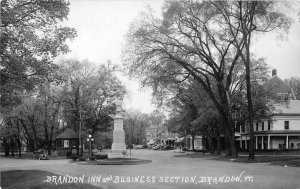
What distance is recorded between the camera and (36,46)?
1911cm

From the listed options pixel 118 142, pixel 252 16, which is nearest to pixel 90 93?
pixel 118 142

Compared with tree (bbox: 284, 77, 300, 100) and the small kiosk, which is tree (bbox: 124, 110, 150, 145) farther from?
the small kiosk

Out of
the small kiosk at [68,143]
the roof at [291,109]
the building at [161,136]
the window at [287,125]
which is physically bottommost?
the building at [161,136]

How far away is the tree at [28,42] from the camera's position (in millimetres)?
17188

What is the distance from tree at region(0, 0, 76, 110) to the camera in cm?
1719

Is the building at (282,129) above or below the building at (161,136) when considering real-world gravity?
above

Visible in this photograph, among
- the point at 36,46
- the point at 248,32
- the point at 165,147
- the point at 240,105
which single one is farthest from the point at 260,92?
the point at 165,147

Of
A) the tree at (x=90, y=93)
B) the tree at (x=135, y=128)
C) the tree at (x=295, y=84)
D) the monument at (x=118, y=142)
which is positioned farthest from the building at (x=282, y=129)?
the tree at (x=135, y=128)

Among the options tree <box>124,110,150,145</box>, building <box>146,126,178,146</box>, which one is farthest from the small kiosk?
tree <box>124,110,150,145</box>

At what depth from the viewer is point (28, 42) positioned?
740 inches

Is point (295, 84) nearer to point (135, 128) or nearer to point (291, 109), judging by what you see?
point (291, 109)

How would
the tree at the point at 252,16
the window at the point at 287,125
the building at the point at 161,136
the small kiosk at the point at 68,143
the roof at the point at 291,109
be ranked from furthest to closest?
1. the building at the point at 161,136
2. the window at the point at 287,125
3. the roof at the point at 291,109
4. the small kiosk at the point at 68,143
5. the tree at the point at 252,16

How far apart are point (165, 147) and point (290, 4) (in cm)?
7195

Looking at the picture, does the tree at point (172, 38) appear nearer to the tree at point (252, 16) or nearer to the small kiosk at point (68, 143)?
the tree at point (252, 16)
